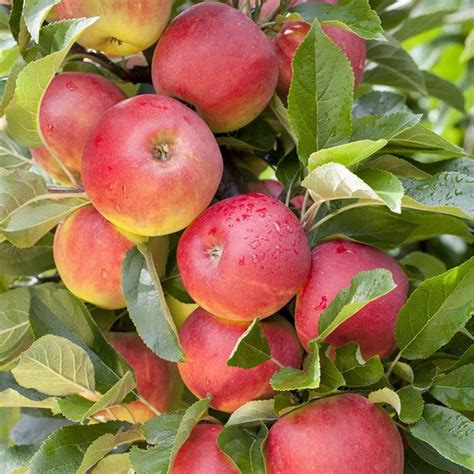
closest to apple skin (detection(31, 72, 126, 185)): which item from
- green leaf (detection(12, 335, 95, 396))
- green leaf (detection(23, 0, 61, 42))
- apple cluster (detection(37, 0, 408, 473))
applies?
apple cluster (detection(37, 0, 408, 473))

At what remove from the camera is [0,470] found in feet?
2.89

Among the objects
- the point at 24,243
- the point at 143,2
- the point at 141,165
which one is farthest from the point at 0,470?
the point at 143,2

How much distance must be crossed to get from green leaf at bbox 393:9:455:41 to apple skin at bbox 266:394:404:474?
2.14 ft

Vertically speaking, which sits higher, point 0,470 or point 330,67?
point 330,67

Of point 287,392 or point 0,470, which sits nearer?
point 287,392

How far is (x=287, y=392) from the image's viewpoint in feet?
2.55

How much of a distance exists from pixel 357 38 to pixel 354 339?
0.36 m

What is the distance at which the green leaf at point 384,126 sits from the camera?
2.47 ft

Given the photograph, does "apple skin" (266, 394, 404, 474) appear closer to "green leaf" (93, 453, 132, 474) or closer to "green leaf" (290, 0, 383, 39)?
"green leaf" (93, 453, 132, 474)

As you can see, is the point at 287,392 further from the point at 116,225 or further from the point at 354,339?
the point at 116,225

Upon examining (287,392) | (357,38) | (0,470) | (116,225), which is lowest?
(0,470)

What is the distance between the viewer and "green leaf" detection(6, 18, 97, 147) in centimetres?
74

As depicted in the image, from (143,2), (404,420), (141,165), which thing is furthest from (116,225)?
(404,420)

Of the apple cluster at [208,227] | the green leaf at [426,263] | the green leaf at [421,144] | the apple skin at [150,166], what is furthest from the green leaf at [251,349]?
the green leaf at [426,263]
